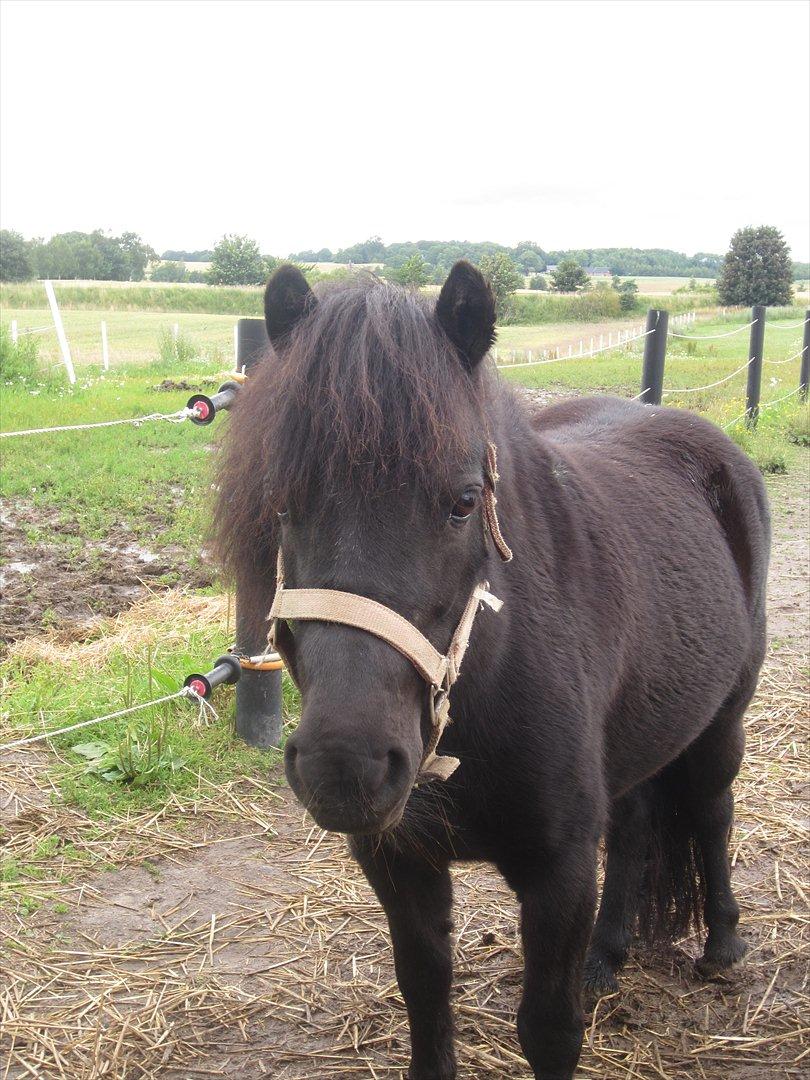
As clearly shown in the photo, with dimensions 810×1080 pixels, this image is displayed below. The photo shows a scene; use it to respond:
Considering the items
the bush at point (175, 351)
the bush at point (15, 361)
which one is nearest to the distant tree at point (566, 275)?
the bush at point (175, 351)

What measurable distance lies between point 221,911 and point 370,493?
217 cm

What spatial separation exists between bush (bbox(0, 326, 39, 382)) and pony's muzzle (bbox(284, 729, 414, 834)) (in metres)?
13.4

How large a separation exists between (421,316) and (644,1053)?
87.5 inches

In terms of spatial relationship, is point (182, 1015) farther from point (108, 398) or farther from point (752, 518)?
point (108, 398)

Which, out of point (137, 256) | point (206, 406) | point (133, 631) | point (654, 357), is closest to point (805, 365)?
point (654, 357)

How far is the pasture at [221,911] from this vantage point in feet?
8.48

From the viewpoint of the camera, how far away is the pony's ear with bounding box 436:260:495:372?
5.74 feet

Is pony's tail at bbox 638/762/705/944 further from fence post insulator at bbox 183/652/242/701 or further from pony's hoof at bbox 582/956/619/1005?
fence post insulator at bbox 183/652/242/701

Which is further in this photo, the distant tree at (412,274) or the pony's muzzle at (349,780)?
the distant tree at (412,274)

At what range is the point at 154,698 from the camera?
4.03m

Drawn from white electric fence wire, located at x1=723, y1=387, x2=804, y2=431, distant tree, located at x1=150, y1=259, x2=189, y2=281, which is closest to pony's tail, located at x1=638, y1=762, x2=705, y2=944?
white electric fence wire, located at x1=723, y1=387, x2=804, y2=431

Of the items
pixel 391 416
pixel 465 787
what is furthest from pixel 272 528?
pixel 465 787

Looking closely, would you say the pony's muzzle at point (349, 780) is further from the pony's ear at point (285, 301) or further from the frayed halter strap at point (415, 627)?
the pony's ear at point (285, 301)

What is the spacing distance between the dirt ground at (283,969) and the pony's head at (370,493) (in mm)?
1471
